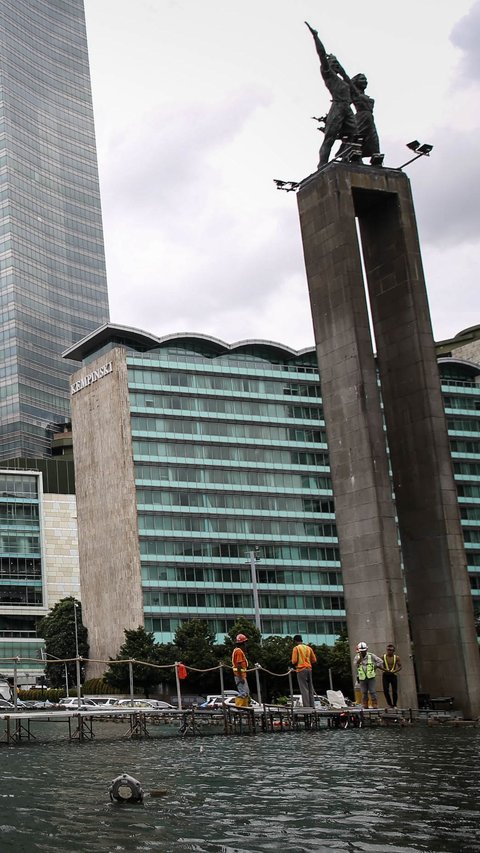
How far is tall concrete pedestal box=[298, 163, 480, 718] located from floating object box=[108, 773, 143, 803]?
26.4 m

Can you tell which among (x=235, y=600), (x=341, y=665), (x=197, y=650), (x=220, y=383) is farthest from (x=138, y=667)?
(x=220, y=383)

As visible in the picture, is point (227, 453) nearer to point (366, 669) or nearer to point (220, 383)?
point (220, 383)

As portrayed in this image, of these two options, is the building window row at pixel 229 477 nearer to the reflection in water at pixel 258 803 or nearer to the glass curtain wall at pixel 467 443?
the glass curtain wall at pixel 467 443

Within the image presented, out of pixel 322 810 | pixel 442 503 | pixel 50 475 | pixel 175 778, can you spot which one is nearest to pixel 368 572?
pixel 442 503

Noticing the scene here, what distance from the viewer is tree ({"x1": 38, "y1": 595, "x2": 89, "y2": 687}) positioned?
378 feet

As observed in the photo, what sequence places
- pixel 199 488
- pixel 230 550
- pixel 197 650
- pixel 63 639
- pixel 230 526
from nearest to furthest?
pixel 197 650 → pixel 199 488 → pixel 230 550 → pixel 230 526 → pixel 63 639

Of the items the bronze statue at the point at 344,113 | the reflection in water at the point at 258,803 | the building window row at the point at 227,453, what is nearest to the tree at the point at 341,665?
the building window row at the point at 227,453

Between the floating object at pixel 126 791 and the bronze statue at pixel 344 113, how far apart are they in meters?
34.7

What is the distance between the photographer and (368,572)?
38000 mm

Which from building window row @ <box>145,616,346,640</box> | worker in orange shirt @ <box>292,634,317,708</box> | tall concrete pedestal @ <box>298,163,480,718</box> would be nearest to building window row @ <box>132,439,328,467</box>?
building window row @ <box>145,616,346,640</box>

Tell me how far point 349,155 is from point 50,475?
10940cm

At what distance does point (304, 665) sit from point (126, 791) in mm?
17241

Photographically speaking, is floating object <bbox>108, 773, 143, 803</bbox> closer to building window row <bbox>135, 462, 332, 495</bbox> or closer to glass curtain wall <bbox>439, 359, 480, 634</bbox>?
building window row <bbox>135, 462, 332, 495</bbox>

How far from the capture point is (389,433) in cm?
4075
